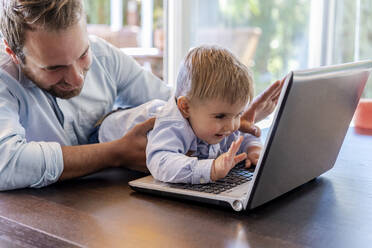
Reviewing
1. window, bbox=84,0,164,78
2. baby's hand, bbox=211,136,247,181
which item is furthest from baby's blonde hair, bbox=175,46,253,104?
window, bbox=84,0,164,78

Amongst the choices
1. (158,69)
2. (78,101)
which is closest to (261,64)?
(158,69)

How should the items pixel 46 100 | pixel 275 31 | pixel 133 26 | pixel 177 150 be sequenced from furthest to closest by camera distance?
pixel 133 26
pixel 275 31
pixel 46 100
pixel 177 150

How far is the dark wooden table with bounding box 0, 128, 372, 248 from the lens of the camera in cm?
77

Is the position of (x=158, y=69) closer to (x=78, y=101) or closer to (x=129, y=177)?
(x=78, y=101)

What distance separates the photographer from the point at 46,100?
1330 mm

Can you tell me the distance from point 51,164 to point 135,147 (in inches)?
8.1

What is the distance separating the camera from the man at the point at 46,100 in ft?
3.59

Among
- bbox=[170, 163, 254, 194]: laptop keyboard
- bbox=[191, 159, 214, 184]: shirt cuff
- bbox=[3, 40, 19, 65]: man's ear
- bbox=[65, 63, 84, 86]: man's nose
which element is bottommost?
bbox=[170, 163, 254, 194]: laptop keyboard

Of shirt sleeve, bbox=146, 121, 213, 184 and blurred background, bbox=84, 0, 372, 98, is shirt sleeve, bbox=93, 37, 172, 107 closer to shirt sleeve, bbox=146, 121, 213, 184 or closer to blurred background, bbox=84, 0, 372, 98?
shirt sleeve, bbox=146, 121, 213, 184

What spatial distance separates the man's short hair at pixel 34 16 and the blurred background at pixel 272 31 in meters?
1.30

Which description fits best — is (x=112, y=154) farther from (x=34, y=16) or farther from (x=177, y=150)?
(x=34, y=16)

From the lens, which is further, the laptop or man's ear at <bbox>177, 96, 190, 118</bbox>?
man's ear at <bbox>177, 96, 190, 118</bbox>

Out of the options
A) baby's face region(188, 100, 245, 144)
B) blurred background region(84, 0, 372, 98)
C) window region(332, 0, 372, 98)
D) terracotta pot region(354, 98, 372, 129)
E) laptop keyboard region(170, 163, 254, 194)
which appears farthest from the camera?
window region(332, 0, 372, 98)

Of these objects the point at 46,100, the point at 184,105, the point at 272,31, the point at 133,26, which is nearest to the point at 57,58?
the point at 46,100
